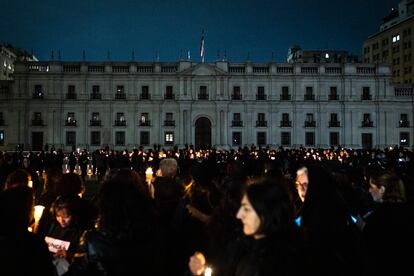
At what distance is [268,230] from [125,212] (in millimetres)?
1241

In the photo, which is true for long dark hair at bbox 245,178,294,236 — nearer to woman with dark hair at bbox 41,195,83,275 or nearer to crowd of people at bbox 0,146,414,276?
crowd of people at bbox 0,146,414,276

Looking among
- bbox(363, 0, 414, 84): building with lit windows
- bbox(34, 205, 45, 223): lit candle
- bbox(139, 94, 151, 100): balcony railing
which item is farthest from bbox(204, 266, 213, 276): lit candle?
bbox(363, 0, 414, 84): building with lit windows

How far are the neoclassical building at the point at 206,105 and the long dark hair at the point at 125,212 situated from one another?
156ft

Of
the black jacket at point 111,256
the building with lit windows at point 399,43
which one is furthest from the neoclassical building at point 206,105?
the black jacket at point 111,256

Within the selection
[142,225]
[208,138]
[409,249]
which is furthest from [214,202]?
[208,138]

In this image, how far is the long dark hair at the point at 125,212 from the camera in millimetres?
3350

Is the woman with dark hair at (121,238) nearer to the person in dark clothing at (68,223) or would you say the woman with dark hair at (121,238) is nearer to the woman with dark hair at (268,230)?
the woman with dark hair at (268,230)

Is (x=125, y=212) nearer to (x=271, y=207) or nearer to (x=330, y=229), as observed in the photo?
(x=271, y=207)

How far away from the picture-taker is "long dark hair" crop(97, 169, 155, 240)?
335cm

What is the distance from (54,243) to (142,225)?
150 cm

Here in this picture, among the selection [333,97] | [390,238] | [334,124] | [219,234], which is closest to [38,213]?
[219,234]

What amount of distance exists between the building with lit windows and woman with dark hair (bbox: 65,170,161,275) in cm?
7980

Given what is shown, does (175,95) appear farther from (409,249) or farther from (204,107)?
Result: (409,249)

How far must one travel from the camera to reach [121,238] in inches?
130
